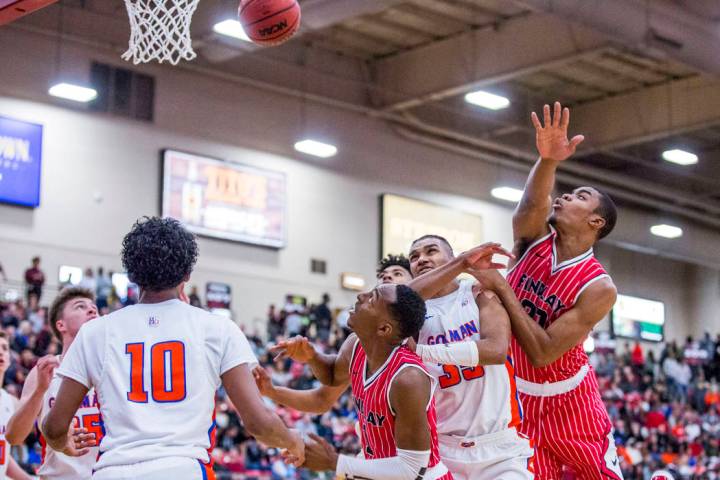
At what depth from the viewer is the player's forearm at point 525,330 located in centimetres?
586

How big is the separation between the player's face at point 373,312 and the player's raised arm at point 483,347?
0.29m

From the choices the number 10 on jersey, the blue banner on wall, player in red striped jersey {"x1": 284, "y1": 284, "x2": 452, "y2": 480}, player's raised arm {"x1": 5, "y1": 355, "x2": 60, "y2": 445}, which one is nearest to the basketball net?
player's raised arm {"x1": 5, "y1": 355, "x2": 60, "y2": 445}

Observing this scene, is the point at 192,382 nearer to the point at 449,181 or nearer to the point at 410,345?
the point at 410,345

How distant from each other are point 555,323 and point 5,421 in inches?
166

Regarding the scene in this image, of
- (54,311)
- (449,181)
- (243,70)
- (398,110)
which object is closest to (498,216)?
(449,181)

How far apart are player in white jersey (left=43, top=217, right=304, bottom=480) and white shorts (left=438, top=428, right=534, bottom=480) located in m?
1.34

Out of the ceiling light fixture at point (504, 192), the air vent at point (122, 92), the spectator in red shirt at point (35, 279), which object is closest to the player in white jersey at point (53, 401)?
the spectator in red shirt at point (35, 279)

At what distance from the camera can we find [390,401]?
5121 mm

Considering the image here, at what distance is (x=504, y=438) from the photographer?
5688 millimetres

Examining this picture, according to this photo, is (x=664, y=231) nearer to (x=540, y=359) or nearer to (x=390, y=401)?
(x=540, y=359)

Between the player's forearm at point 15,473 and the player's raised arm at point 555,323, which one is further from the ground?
the player's raised arm at point 555,323

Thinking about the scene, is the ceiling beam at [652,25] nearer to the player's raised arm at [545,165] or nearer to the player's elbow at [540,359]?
the player's raised arm at [545,165]

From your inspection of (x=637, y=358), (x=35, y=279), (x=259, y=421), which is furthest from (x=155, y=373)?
(x=637, y=358)

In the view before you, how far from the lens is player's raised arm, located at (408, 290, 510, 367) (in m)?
5.44
